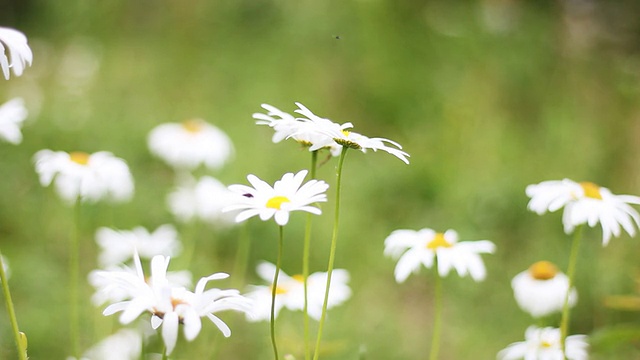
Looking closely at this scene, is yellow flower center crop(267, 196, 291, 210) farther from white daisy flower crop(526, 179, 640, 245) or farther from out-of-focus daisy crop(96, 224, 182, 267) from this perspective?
out-of-focus daisy crop(96, 224, 182, 267)

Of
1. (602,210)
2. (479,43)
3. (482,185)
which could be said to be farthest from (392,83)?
(602,210)

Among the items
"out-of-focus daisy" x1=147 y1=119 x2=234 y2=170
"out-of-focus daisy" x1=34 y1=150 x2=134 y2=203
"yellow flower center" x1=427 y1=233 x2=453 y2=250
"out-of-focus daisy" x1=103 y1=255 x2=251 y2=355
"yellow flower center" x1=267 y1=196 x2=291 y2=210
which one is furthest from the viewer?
"out-of-focus daisy" x1=147 y1=119 x2=234 y2=170

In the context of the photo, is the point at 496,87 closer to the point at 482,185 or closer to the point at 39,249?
the point at 482,185

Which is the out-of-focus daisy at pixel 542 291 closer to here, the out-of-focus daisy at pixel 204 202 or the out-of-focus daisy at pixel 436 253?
the out-of-focus daisy at pixel 436 253

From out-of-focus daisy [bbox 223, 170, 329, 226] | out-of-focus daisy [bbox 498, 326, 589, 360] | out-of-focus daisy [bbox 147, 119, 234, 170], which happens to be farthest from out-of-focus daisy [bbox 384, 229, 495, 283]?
out-of-focus daisy [bbox 147, 119, 234, 170]

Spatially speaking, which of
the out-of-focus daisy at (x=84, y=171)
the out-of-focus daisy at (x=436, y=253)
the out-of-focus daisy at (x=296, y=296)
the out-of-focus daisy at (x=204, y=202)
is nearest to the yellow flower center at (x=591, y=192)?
the out-of-focus daisy at (x=436, y=253)

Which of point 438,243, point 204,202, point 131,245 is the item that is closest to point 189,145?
point 204,202
